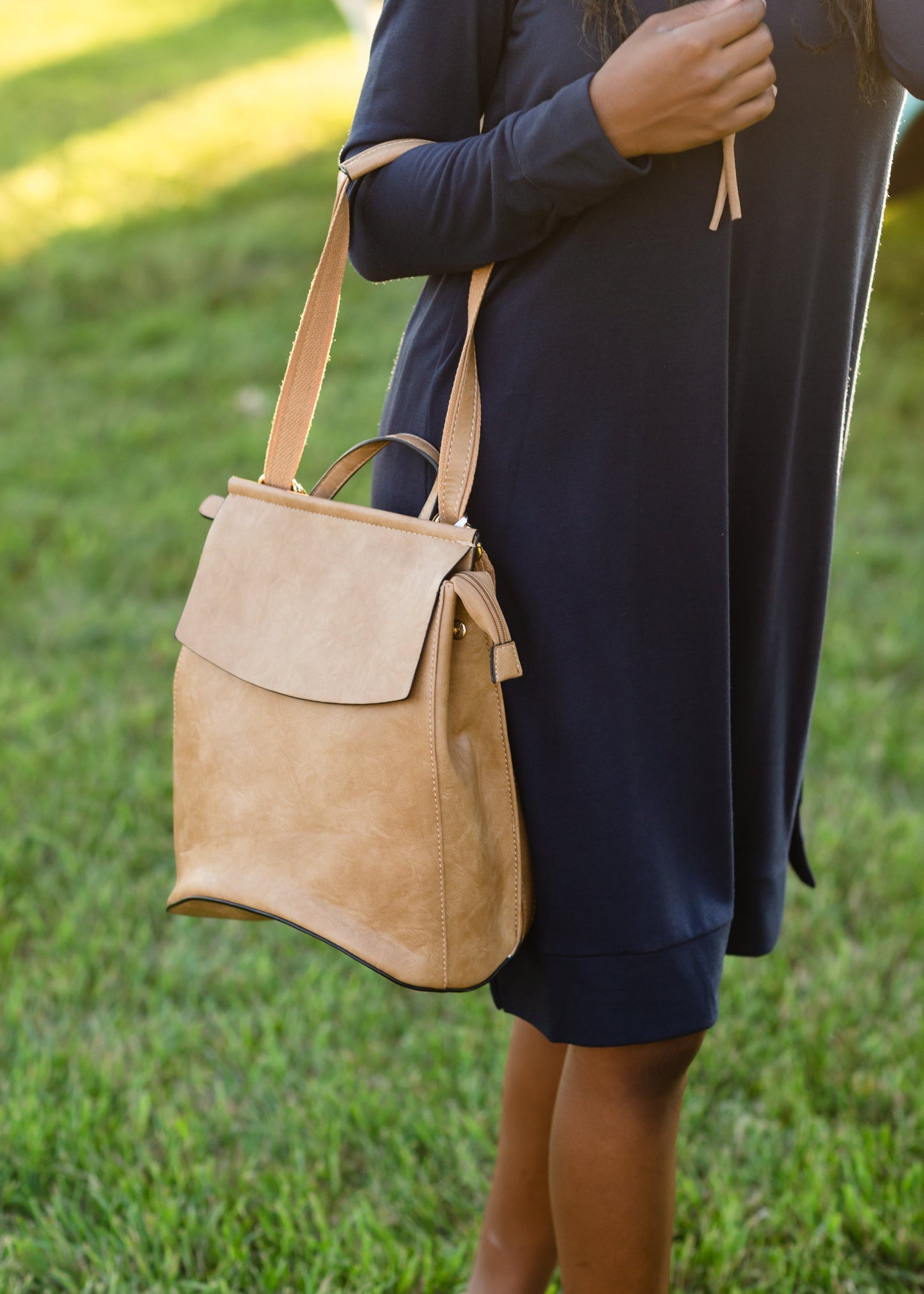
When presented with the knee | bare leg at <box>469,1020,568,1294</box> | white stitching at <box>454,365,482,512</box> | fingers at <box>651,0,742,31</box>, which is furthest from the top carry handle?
bare leg at <box>469,1020,568,1294</box>

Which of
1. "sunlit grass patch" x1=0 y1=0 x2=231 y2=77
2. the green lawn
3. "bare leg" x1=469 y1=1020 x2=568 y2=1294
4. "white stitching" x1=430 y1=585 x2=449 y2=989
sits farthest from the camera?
"sunlit grass patch" x1=0 y1=0 x2=231 y2=77

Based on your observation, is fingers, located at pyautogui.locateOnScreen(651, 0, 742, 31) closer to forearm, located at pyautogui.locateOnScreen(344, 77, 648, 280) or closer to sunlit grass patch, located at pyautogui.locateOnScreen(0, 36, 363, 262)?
forearm, located at pyautogui.locateOnScreen(344, 77, 648, 280)

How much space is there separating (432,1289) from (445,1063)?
1.51 feet

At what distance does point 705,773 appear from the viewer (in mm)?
1165

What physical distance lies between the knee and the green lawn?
64 cm

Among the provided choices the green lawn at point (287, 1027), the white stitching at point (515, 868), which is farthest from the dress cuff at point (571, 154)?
the green lawn at point (287, 1027)

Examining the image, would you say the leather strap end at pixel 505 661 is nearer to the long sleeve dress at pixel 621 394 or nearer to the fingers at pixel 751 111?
the long sleeve dress at pixel 621 394

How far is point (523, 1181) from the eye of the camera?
1466mm

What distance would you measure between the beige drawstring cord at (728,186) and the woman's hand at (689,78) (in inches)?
1.4

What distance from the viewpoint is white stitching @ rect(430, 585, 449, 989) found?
3.50 feet

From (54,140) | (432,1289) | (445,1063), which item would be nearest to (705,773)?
(432,1289)

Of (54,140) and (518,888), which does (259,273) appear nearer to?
(54,140)

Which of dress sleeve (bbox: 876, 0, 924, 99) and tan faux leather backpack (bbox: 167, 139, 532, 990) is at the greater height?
dress sleeve (bbox: 876, 0, 924, 99)

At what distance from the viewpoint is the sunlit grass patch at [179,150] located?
21.0ft
